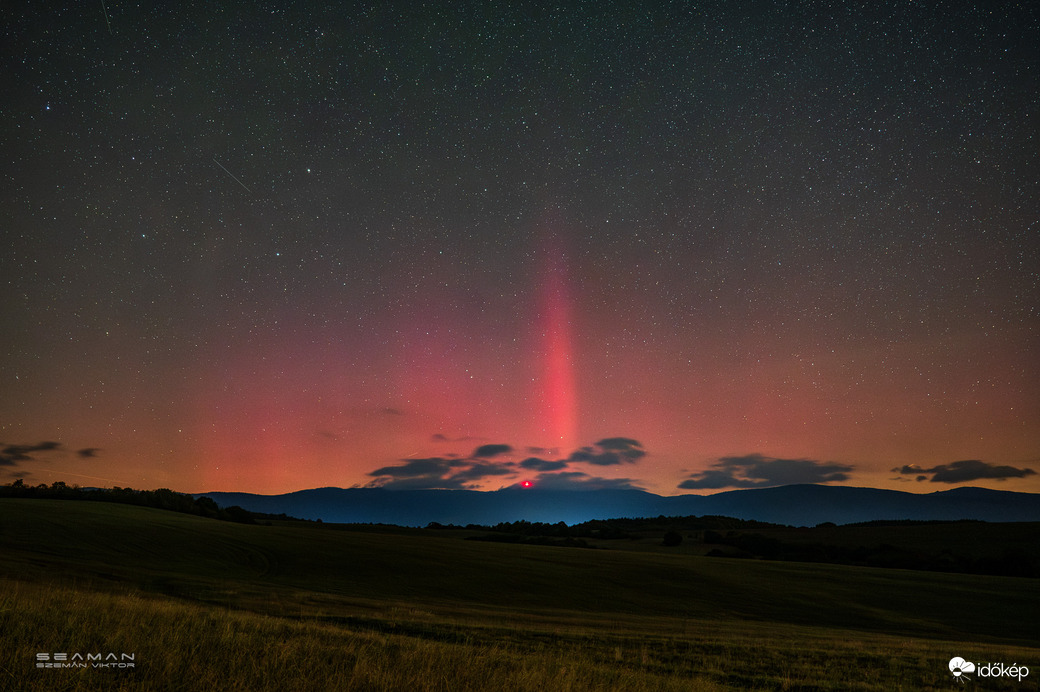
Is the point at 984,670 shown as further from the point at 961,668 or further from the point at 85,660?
the point at 85,660

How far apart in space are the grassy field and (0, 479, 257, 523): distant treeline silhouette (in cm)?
1548

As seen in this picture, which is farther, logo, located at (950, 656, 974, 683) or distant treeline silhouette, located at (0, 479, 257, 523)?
distant treeline silhouette, located at (0, 479, 257, 523)

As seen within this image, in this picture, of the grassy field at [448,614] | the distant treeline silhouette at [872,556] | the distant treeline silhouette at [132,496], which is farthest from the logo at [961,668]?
the distant treeline silhouette at [132,496]

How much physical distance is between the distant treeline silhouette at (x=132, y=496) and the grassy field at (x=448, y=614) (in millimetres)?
15483

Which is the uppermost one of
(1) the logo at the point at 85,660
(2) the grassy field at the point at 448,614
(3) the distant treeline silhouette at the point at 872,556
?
(1) the logo at the point at 85,660

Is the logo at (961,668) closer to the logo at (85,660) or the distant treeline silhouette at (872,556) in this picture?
the logo at (85,660)

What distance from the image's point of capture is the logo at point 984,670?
1582cm

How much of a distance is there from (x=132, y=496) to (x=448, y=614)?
71.9m

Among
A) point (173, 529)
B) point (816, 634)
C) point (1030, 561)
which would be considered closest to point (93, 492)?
point (173, 529)

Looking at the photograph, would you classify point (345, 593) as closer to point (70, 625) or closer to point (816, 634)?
point (816, 634)

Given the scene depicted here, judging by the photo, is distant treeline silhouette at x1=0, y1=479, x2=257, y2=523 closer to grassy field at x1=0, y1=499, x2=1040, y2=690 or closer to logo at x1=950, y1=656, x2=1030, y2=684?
grassy field at x1=0, y1=499, x2=1040, y2=690

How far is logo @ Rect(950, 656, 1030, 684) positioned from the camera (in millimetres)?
15820

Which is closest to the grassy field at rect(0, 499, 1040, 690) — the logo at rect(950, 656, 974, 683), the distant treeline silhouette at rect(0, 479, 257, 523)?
the logo at rect(950, 656, 974, 683)

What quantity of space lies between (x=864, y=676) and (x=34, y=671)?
1679cm
